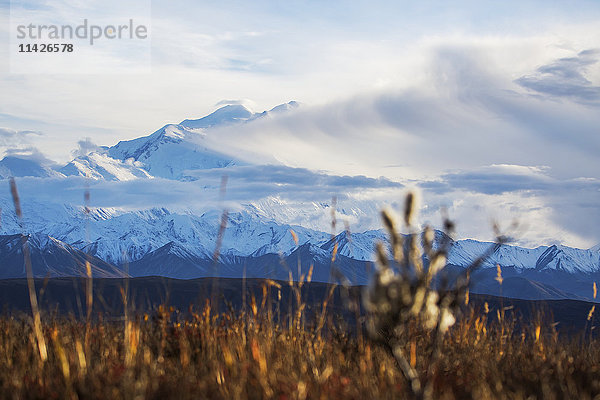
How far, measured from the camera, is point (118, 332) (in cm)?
680

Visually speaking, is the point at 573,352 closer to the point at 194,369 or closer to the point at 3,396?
the point at 194,369

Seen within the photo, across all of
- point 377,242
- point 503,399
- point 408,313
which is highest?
point 377,242

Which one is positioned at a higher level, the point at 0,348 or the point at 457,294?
the point at 457,294

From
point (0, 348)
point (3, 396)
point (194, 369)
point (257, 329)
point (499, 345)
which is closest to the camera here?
point (3, 396)

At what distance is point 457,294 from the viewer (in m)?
3.56

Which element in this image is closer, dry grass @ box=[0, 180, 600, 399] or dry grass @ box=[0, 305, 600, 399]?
dry grass @ box=[0, 180, 600, 399]

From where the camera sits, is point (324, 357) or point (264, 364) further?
point (324, 357)

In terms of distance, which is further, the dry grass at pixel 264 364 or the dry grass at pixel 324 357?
the dry grass at pixel 264 364

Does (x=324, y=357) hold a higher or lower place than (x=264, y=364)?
lower

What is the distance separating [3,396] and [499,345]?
452 centimetres

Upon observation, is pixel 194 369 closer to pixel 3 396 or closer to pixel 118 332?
pixel 3 396

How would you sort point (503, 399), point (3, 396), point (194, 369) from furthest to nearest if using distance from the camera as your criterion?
point (194, 369), point (3, 396), point (503, 399)

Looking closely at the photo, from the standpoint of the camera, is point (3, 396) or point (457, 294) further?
point (3, 396)

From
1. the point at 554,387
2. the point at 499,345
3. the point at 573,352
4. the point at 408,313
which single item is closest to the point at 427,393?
the point at 408,313
